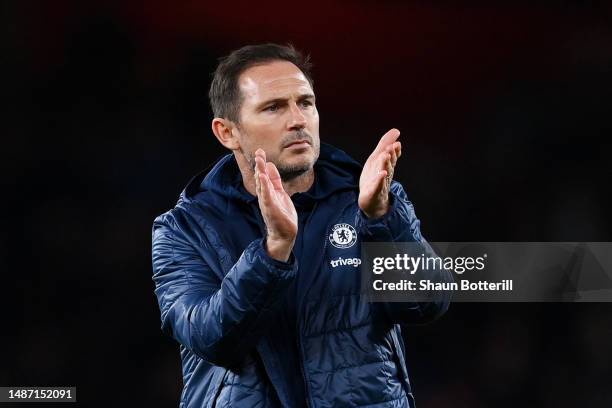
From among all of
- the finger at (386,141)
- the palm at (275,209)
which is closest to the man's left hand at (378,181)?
the finger at (386,141)

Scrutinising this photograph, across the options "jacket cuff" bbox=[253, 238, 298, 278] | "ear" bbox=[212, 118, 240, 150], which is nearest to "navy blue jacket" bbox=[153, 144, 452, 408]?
"jacket cuff" bbox=[253, 238, 298, 278]

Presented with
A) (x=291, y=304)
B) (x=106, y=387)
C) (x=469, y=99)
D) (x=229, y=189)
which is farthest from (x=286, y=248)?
(x=469, y=99)

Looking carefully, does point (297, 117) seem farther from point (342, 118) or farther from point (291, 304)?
point (342, 118)

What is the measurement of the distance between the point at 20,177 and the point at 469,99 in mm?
1642

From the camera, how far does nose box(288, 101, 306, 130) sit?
2.05m

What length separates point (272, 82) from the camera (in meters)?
2.12

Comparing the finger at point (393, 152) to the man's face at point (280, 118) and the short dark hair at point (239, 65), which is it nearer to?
the man's face at point (280, 118)

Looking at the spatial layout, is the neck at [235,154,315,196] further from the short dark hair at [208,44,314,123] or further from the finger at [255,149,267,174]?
the finger at [255,149,267,174]

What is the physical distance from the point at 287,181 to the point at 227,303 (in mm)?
381

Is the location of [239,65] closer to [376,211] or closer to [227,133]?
[227,133]

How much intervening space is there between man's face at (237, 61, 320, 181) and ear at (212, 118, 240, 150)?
24mm

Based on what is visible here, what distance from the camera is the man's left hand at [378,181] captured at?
185 centimetres

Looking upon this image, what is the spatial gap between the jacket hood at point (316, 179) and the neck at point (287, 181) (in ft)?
0.04

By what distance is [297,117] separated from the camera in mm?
2059
